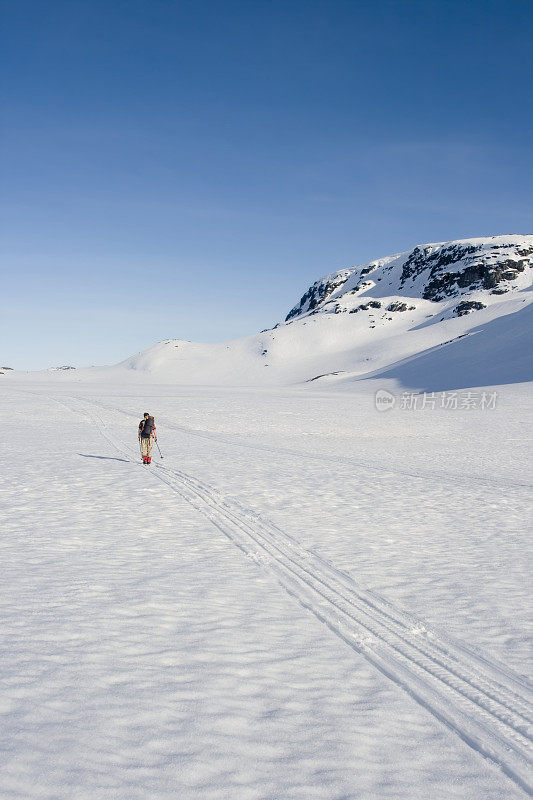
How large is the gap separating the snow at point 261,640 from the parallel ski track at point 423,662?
22mm

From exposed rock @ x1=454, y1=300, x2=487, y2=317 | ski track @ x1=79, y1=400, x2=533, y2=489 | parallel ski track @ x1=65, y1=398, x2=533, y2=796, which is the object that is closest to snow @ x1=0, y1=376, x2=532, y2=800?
parallel ski track @ x1=65, y1=398, x2=533, y2=796

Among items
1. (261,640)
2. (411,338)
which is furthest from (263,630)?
(411,338)

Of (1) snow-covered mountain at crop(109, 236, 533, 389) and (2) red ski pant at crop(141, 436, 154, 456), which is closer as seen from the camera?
(2) red ski pant at crop(141, 436, 154, 456)

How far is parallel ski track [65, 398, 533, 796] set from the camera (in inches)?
180

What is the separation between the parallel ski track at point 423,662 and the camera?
180 inches

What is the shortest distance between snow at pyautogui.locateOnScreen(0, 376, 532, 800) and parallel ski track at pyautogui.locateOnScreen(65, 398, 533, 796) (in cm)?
2

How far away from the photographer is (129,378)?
126625mm

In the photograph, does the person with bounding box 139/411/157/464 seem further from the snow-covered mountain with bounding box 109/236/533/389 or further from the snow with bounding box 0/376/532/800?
the snow-covered mountain with bounding box 109/236/533/389

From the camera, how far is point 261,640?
6.42m

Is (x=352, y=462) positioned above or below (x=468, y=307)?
below

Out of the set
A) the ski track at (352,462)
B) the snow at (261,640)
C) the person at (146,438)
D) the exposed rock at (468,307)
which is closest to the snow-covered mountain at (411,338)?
the exposed rock at (468,307)

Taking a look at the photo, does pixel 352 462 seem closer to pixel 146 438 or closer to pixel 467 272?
pixel 146 438

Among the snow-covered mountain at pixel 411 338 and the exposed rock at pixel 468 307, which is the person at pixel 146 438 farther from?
the exposed rock at pixel 468 307

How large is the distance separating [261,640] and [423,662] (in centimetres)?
182
